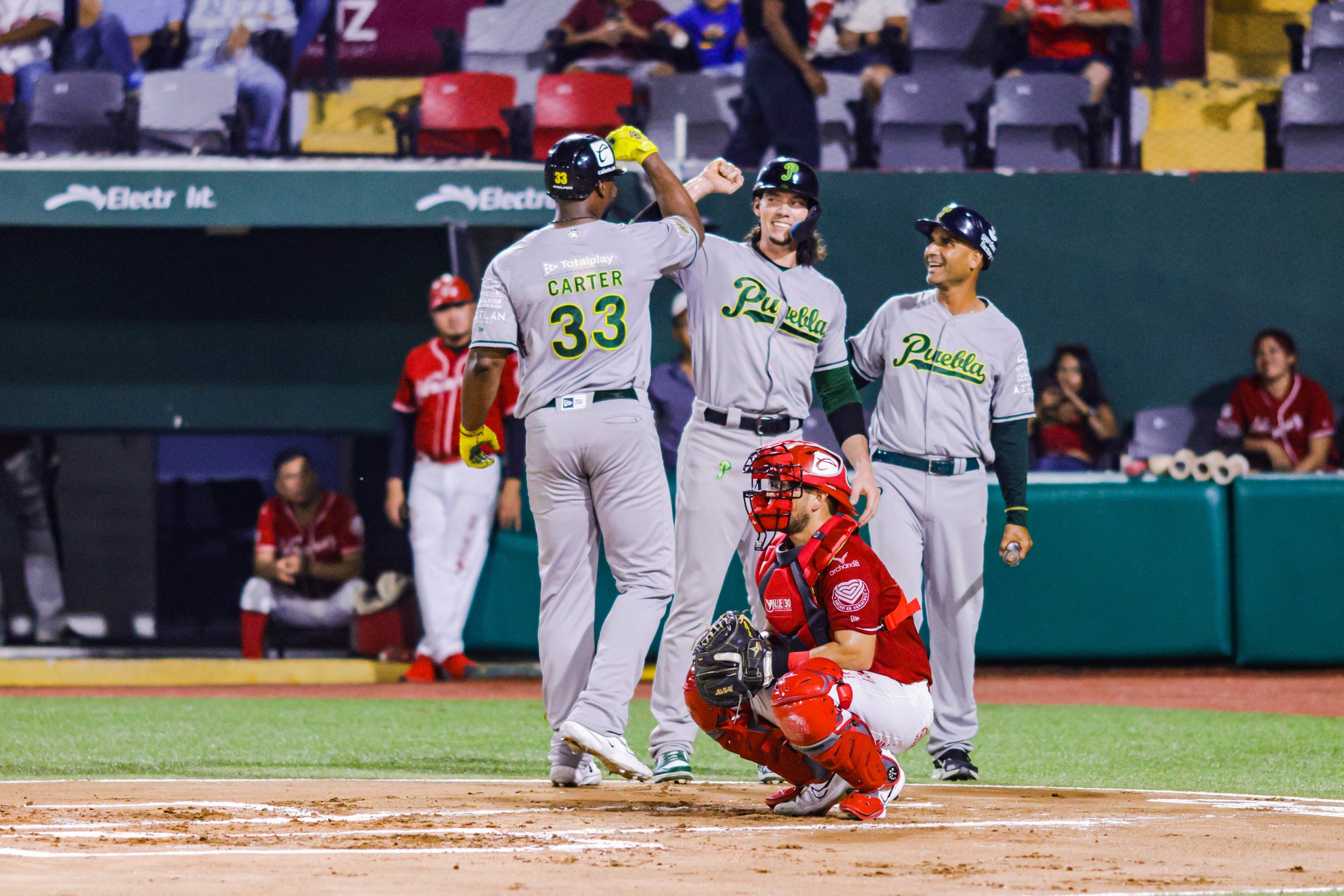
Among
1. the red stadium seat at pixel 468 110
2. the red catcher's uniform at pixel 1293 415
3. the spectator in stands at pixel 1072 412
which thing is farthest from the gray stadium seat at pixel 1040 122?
the red stadium seat at pixel 468 110

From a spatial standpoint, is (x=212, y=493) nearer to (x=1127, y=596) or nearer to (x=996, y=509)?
(x=996, y=509)

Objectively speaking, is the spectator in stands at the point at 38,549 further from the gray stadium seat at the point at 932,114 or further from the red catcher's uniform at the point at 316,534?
the gray stadium seat at the point at 932,114

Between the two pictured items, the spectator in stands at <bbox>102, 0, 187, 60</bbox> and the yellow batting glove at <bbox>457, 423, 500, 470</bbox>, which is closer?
the yellow batting glove at <bbox>457, 423, 500, 470</bbox>

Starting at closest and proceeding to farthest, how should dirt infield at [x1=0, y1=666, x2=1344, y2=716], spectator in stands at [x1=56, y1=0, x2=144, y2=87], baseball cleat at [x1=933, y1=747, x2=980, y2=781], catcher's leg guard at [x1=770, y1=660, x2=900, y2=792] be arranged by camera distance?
1. catcher's leg guard at [x1=770, y1=660, x2=900, y2=792]
2. baseball cleat at [x1=933, y1=747, x2=980, y2=781]
3. dirt infield at [x1=0, y1=666, x2=1344, y2=716]
4. spectator in stands at [x1=56, y1=0, x2=144, y2=87]

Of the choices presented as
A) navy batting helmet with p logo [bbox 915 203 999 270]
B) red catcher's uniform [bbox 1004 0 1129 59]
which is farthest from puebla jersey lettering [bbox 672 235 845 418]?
red catcher's uniform [bbox 1004 0 1129 59]

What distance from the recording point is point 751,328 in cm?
538

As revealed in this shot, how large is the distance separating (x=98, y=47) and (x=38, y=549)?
11.3ft

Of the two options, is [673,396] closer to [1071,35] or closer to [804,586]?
[1071,35]

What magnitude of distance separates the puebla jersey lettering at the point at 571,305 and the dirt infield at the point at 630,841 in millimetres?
1209

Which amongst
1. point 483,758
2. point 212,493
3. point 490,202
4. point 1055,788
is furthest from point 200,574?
point 1055,788

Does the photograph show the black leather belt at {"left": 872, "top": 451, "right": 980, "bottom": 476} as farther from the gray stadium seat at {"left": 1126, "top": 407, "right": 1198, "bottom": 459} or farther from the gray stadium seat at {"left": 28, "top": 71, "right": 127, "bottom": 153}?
the gray stadium seat at {"left": 28, "top": 71, "right": 127, "bottom": 153}

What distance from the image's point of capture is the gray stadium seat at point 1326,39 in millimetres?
10766

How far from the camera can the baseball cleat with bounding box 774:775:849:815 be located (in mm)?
4402

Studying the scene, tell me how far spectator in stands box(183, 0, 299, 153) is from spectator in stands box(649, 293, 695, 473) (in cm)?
294
